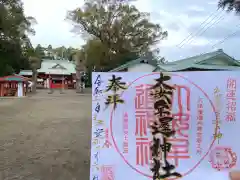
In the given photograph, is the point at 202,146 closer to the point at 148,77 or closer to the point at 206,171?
the point at 206,171

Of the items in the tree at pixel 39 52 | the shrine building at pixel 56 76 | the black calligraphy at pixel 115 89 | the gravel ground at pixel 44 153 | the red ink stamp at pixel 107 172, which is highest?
the tree at pixel 39 52

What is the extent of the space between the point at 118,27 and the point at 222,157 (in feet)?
92.7

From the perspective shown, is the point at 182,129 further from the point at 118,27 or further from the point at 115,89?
the point at 118,27

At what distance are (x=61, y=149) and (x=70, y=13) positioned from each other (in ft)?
91.1

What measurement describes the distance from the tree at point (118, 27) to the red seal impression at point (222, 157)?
27951 millimetres

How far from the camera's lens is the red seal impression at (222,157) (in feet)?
6.70

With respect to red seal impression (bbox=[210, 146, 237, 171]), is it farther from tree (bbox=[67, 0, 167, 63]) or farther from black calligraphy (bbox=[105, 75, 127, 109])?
tree (bbox=[67, 0, 167, 63])

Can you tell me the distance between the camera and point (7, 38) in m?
21.1

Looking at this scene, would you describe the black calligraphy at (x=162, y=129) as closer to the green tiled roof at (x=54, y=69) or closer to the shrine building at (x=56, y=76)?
the shrine building at (x=56, y=76)

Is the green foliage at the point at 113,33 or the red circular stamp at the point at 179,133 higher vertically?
the green foliage at the point at 113,33

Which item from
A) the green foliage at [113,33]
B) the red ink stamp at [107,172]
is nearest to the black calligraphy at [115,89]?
the red ink stamp at [107,172]

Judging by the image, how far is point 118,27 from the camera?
2922cm

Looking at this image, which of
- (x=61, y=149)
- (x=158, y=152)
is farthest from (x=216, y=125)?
(x=61, y=149)

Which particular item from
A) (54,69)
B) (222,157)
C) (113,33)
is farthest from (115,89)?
(54,69)
